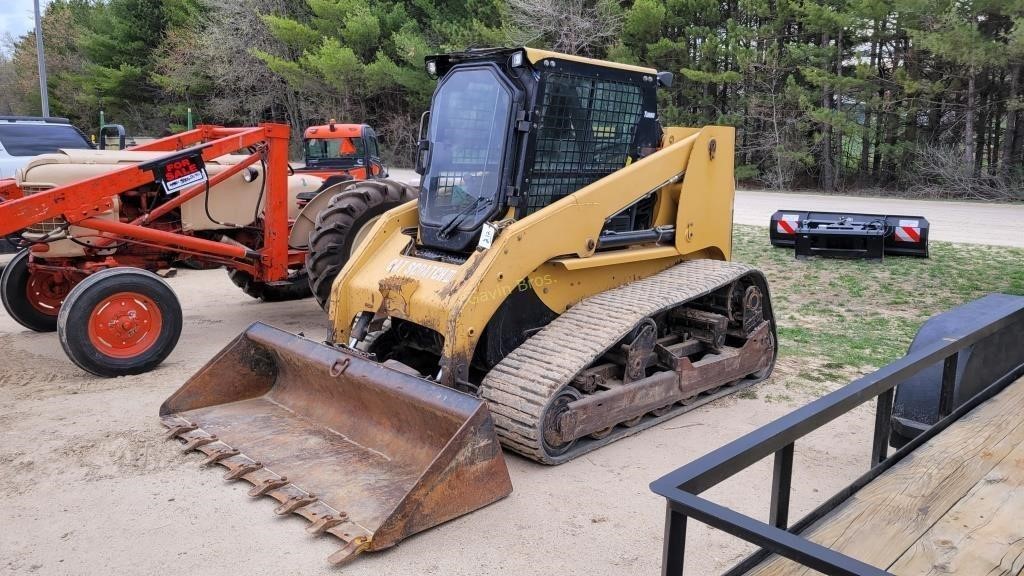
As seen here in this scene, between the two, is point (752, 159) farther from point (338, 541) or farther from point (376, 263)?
point (338, 541)

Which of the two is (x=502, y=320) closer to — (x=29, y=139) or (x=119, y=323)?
(x=119, y=323)

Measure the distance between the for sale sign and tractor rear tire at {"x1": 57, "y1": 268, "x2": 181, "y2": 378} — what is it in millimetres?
966

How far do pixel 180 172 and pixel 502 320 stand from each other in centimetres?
363

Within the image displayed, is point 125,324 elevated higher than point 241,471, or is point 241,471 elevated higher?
point 125,324

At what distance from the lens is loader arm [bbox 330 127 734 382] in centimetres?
446

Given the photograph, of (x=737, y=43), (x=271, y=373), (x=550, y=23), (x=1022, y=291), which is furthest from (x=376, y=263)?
(x=550, y=23)

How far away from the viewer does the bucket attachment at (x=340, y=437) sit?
3.52 metres

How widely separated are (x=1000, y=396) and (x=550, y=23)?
80.5 ft

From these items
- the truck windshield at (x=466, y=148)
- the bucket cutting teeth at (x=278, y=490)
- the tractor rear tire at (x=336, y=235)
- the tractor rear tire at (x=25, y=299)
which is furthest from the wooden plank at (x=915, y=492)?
the tractor rear tire at (x=25, y=299)

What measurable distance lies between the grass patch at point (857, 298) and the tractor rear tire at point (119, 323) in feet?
14.8

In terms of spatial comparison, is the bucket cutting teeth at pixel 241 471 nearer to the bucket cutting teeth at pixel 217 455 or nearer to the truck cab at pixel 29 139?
the bucket cutting teeth at pixel 217 455

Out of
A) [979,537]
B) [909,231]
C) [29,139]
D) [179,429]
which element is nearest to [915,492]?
[979,537]

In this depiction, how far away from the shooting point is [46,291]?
7461 mm

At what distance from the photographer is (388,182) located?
716 cm
